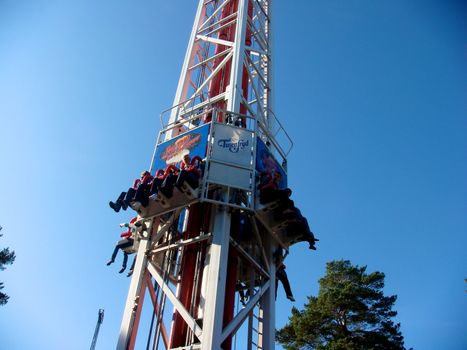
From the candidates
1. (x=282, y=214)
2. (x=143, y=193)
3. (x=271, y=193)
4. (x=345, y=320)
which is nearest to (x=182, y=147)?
(x=143, y=193)

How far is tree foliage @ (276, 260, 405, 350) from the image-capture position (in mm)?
26625

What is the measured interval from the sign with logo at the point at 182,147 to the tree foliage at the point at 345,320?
1637cm

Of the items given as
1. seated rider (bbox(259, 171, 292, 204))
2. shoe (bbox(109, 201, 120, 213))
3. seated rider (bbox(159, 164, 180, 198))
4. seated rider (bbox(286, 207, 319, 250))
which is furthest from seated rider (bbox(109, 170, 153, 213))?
seated rider (bbox(286, 207, 319, 250))

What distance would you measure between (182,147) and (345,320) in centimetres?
1854

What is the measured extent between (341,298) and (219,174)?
58.5ft

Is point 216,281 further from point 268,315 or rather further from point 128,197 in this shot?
point 128,197

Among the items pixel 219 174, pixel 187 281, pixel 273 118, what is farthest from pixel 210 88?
pixel 187 281

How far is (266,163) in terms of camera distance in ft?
53.5

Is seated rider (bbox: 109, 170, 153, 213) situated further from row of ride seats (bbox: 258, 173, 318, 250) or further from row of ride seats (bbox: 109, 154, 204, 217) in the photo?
row of ride seats (bbox: 258, 173, 318, 250)

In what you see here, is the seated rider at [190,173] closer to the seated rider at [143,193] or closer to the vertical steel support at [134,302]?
the seated rider at [143,193]

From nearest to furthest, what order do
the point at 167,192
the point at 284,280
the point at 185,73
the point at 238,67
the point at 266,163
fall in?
the point at 167,192 → the point at 266,163 → the point at 284,280 → the point at 238,67 → the point at 185,73

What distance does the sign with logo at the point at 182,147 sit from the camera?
1573cm

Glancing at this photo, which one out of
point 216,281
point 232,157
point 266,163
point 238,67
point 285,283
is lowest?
point 216,281

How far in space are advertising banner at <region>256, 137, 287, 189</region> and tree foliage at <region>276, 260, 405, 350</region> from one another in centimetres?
1415
